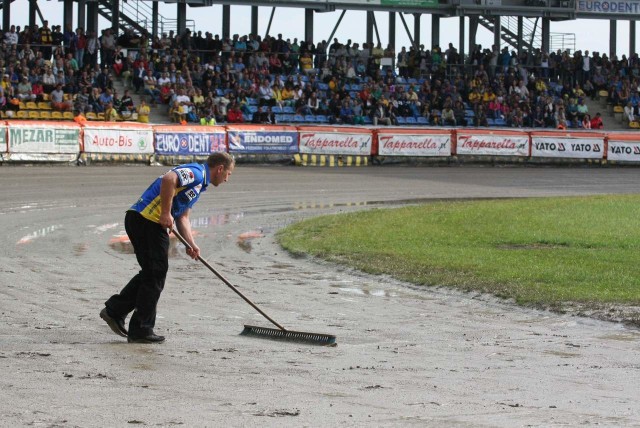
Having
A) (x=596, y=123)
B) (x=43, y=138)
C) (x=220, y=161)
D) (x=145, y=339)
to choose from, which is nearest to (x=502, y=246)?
(x=220, y=161)

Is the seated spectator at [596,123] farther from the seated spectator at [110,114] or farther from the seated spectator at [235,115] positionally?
the seated spectator at [110,114]

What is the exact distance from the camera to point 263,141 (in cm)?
3612

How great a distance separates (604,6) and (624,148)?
12416 millimetres

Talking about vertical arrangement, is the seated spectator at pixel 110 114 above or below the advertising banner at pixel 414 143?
above

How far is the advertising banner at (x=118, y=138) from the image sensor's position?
32.6 m

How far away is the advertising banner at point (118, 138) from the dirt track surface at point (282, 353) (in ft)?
45.8

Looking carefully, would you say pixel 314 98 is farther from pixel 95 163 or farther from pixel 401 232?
pixel 401 232

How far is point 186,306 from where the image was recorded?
11.9 meters

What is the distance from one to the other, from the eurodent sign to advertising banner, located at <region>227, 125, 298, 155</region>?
21.1 m

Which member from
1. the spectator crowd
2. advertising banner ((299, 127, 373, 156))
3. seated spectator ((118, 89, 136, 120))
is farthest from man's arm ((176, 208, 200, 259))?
advertising banner ((299, 127, 373, 156))

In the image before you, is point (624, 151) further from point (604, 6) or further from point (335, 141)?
point (604, 6)

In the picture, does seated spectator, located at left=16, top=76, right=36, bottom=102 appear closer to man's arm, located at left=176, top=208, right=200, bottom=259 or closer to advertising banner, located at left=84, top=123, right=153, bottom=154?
advertising banner, located at left=84, top=123, right=153, bottom=154

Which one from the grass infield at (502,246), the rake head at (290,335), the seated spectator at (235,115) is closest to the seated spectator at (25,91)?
the seated spectator at (235,115)

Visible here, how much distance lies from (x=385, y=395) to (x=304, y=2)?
40423 mm
